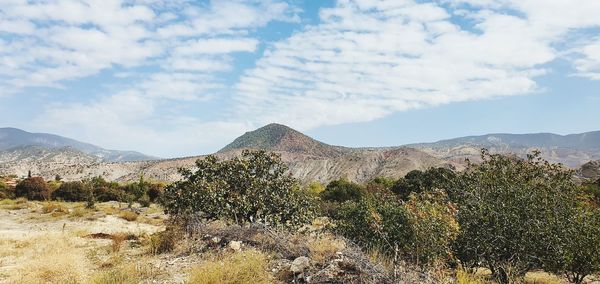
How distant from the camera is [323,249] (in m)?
12.0

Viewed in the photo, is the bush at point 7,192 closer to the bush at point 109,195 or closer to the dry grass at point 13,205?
the dry grass at point 13,205

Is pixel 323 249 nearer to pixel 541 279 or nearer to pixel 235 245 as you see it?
pixel 235 245

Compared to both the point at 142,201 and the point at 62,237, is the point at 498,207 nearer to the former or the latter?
the point at 62,237

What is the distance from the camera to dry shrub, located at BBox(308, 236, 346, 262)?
Result: 11.2 meters

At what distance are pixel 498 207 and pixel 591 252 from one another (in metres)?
3.59

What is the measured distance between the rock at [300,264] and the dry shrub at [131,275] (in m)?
3.31

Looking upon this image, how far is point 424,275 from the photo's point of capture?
938cm

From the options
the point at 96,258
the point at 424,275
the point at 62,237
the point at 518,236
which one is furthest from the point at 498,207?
the point at 62,237

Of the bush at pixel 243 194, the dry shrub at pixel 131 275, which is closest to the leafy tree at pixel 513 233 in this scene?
the bush at pixel 243 194

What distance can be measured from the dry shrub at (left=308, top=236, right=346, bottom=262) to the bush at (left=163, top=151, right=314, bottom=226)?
5654 mm

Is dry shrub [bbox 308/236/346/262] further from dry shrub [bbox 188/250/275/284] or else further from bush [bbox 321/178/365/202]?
bush [bbox 321/178/365/202]

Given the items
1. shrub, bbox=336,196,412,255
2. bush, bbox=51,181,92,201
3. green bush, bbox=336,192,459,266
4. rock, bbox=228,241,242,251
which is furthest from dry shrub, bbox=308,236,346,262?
bush, bbox=51,181,92,201

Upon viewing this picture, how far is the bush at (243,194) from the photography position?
60.6 ft

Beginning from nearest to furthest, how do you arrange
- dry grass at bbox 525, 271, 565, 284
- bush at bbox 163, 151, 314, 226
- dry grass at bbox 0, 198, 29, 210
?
bush at bbox 163, 151, 314, 226 → dry grass at bbox 525, 271, 565, 284 → dry grass at bbox 0, 198, 29, 210
